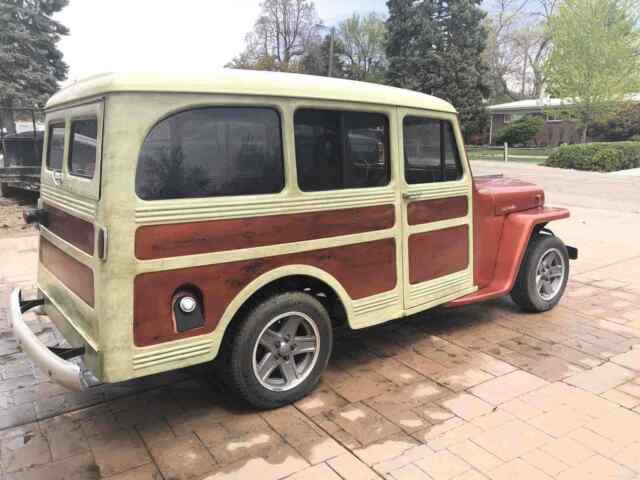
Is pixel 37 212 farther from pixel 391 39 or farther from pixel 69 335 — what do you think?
pixel 391 39

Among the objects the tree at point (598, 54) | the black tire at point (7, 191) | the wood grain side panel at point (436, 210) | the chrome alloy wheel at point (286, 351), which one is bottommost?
the chrome alloy wheel at point (286, 351)

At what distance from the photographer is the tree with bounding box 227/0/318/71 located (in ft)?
154

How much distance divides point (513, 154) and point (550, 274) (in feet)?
91.8

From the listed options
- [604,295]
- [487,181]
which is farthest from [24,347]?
[604,295]

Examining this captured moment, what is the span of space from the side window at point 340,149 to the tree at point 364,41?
167ft

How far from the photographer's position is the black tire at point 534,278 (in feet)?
16.2

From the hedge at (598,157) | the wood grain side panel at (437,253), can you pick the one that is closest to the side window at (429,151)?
Result: the wood grain side panel at (437,253)

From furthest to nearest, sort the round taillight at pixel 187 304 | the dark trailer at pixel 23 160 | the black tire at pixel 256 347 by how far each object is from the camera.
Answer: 1. the dark trailer at pixel 23 160
2. the black tire at pixel 256 347
3. the round taillight at pixel 187 304

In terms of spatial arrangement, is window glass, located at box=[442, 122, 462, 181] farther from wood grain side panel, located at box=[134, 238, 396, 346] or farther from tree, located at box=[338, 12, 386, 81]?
tree, located at box=[338, 12, 386, 81]

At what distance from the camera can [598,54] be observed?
88.1ft

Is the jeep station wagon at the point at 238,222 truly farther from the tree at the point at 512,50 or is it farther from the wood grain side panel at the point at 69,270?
the tree at the point at 512,50

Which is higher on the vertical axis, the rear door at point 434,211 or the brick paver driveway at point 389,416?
the rear door at point 434,211

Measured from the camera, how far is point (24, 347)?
3146 millimetres

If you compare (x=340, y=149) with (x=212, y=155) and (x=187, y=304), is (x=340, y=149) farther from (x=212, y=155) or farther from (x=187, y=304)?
(x=187, y=304)
